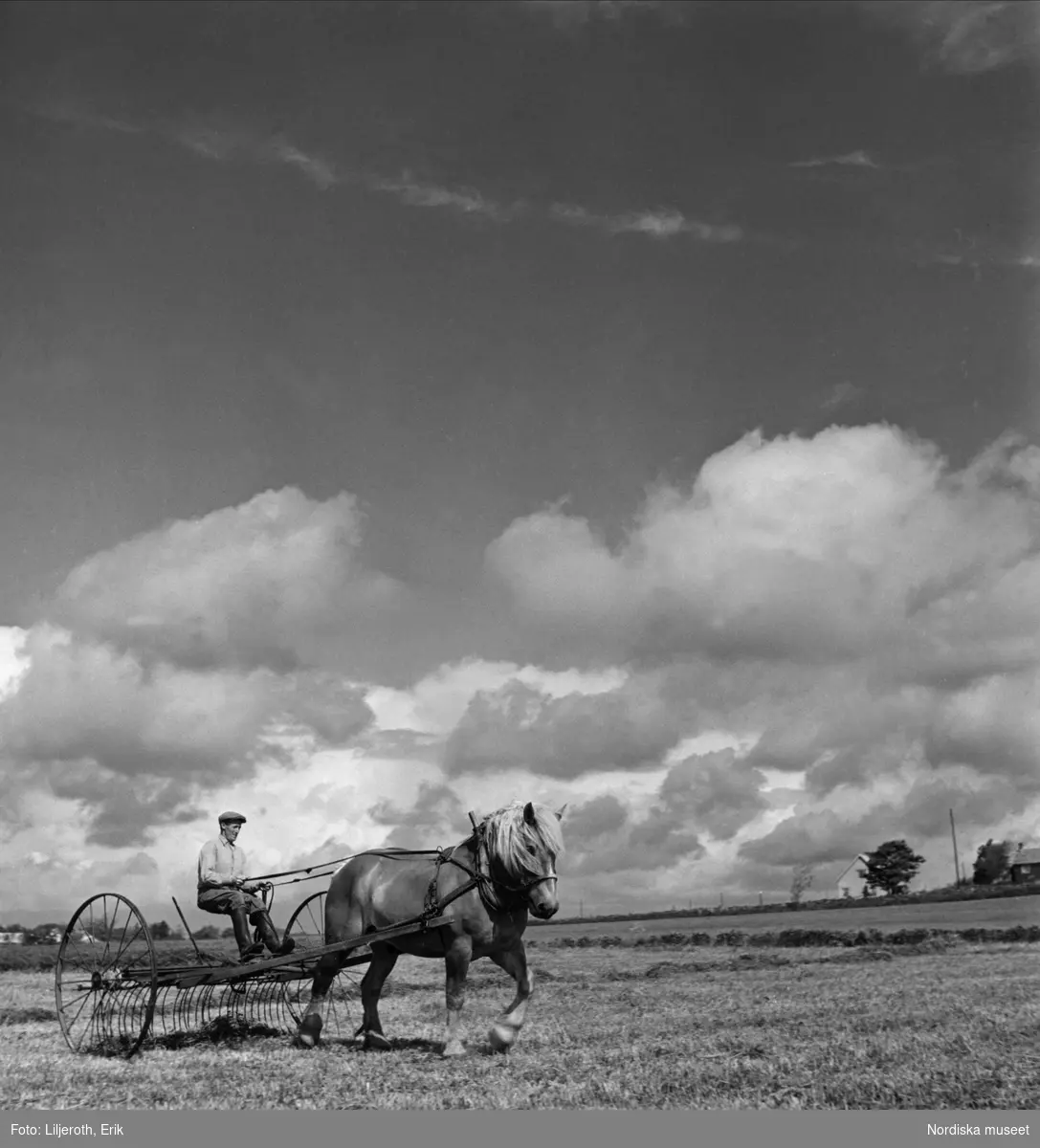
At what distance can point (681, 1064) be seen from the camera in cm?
1088

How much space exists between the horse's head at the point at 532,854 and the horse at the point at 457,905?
0.01m

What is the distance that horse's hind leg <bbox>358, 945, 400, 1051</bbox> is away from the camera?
Answer: 508 inches

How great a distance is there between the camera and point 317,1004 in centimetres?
1330

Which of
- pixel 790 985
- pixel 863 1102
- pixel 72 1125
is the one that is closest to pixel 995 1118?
pixel 863 1102

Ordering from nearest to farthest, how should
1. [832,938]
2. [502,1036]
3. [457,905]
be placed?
[502,1036]
[457,905]
[832,938]

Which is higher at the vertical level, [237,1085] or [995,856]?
[237,1085]

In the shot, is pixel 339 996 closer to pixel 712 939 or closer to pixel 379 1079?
pixel 379 1079

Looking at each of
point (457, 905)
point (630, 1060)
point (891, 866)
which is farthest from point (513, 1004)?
point (891, 866)

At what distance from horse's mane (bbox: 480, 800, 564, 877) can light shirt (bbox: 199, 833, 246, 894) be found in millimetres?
3553

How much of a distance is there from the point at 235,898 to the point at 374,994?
2.10 m

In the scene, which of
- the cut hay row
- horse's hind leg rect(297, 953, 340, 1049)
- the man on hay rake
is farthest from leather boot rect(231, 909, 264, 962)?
the cut hay row

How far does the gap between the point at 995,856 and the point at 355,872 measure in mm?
123625

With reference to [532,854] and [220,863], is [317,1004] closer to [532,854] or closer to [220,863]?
[220,863]

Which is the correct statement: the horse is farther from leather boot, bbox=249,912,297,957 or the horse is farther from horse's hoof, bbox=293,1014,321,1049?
leather boot, bbox=249,912,297,957
